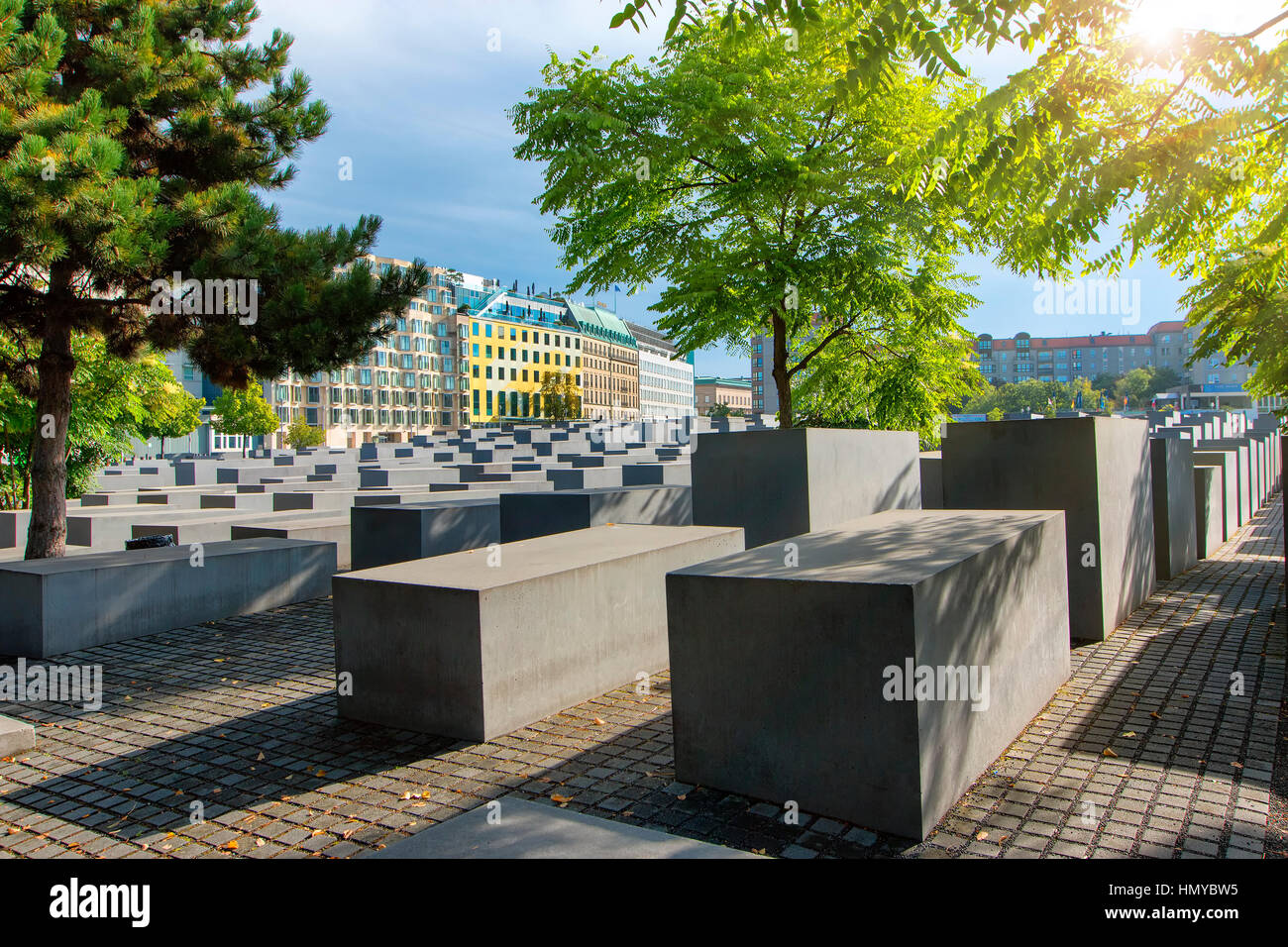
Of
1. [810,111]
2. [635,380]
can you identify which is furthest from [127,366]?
[635,380]

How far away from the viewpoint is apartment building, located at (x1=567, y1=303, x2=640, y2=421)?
14238 centimetres

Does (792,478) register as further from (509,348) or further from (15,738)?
(509,348)

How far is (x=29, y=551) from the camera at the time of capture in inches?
392

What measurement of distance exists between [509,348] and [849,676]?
4879 inches

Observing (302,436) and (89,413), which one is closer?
(89,413)

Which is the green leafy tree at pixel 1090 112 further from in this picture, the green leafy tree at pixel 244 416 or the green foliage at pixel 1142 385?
the green foliage at pixel 1142 385

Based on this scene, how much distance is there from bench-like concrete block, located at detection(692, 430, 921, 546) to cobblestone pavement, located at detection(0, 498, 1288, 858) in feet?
10.3

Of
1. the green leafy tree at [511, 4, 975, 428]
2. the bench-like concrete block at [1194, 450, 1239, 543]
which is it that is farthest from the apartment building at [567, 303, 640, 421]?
the green leafy tree at [511, 4, 975, 428]

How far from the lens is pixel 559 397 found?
12500 cm

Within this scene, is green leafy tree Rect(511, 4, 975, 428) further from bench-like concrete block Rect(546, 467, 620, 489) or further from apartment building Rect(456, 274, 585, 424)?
apartment building Rect(456, 274, 585, 424)

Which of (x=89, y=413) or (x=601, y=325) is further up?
(x=601, y=325)

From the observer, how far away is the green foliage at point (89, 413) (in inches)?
607

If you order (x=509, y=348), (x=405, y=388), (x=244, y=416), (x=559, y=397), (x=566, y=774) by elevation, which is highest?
(x=509, y=348)

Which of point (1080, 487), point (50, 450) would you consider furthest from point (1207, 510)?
point (50, 450)
